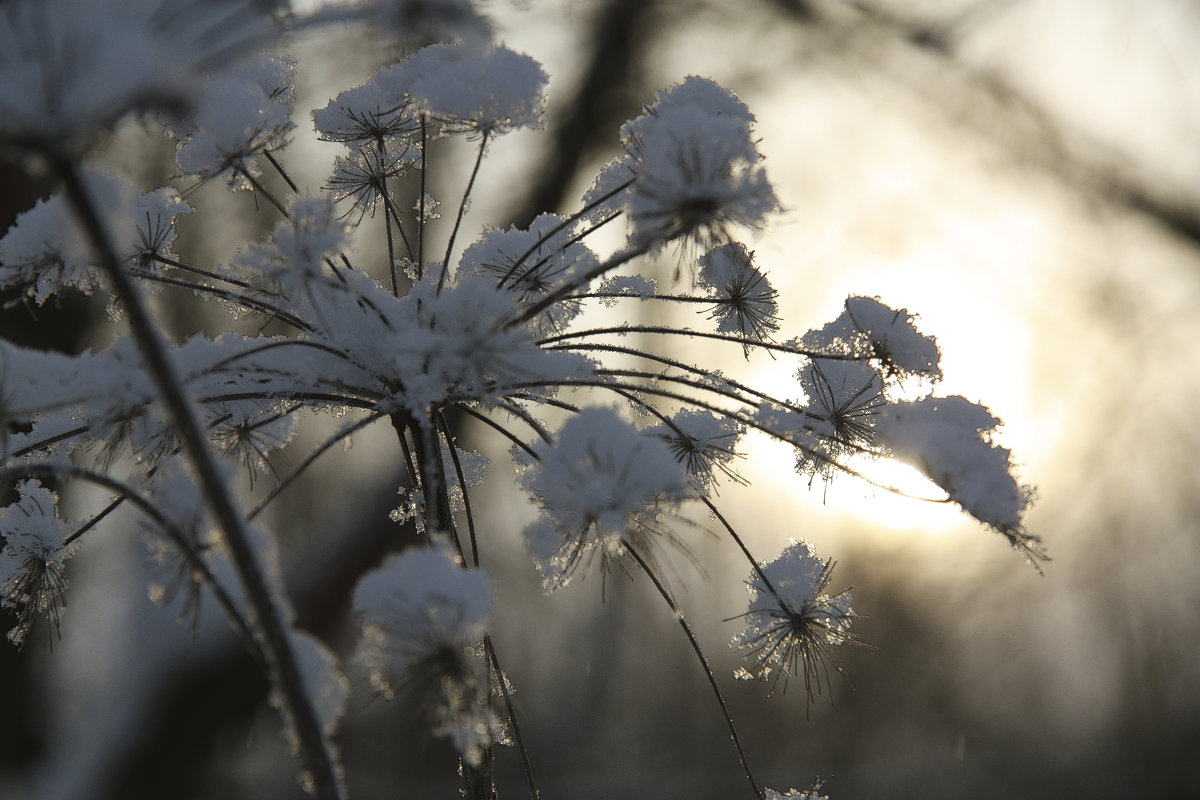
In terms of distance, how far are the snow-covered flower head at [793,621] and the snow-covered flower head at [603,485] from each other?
477 millimetres

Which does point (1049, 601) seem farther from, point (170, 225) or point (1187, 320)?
point (170, 225)

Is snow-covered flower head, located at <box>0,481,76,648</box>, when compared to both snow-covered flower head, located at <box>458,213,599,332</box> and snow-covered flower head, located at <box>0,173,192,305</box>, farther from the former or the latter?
snow-covered flower head, located at <box>458,213,599,332</box>

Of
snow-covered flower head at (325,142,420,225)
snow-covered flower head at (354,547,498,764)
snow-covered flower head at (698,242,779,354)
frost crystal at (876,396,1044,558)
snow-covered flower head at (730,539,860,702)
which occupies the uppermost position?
snow-covered flower head at (325,142,420,225)

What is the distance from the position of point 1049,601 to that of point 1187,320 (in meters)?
1.74

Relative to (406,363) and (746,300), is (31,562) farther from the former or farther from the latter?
(746,300)

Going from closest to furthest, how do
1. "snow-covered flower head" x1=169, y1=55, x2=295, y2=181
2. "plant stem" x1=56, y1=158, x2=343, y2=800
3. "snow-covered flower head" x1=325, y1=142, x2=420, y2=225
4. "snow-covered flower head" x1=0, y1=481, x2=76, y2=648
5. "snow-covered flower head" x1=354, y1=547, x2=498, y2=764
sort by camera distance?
"plant stem" x1=56, y1=158, x2=343, y2=800 → "snow-covered flower head" x1=354, y1=547, x2=498, y2=764 → "snow-covered flower head" x1=169, y1=55, x2=295, y2=181 → "snow-covered flower head" x1=0, y1=481, x2=76, y2=648 → "snow-covered flower head" x1=325, y1=142, x2=420, y2=225

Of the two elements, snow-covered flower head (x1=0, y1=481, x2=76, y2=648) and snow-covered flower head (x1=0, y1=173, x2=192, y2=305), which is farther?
snow-covered flower head (x1=0, y1=481, x2=76, y2=648)

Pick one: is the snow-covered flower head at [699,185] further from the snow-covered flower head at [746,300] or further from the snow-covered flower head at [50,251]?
the snow-covered flower head at [50,251]

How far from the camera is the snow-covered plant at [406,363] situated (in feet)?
1.99

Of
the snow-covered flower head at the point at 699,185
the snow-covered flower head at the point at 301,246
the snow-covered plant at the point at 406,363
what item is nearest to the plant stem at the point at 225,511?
the snow-covered plant at the point at 406,363

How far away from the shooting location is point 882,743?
5.23 meters

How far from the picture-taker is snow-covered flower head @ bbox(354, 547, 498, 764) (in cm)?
65

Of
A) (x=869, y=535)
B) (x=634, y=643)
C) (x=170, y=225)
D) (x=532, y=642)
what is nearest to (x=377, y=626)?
(x=170, y=225)

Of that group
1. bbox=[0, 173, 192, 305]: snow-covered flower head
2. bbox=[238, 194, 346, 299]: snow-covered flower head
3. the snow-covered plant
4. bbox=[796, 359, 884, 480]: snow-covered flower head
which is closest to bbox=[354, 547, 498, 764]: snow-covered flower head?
the snow-covered plant
